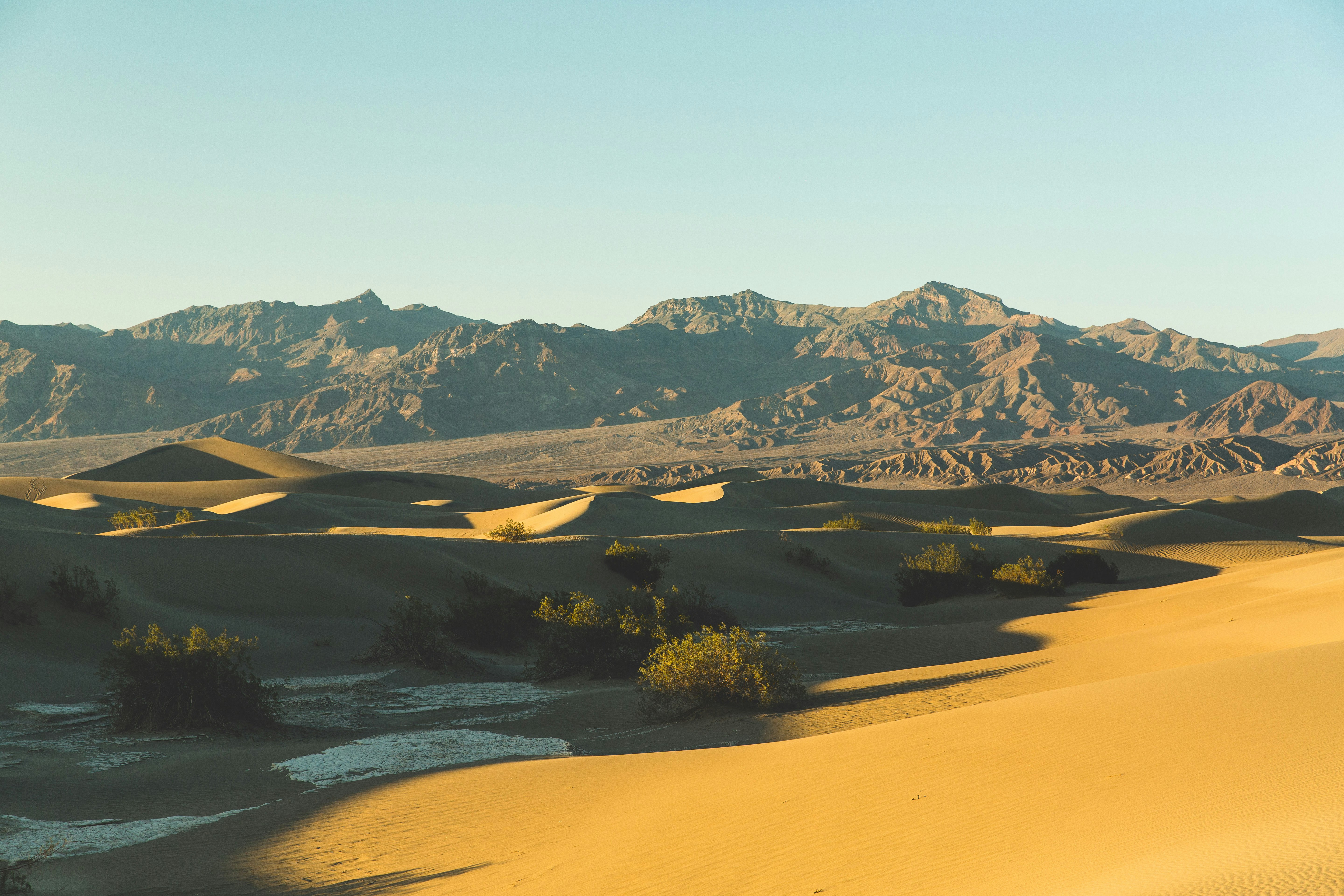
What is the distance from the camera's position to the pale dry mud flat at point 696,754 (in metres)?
5.77

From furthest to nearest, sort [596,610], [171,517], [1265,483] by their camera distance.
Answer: [1265,483] → [171,517] → [596,610]

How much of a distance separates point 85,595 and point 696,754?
12238mm

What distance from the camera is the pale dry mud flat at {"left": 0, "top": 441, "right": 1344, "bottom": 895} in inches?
227

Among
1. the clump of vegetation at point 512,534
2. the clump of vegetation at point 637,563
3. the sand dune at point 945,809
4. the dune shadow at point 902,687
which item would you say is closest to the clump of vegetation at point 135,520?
the clump of vegetation at point 512,534

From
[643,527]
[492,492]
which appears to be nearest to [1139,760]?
[643,527]

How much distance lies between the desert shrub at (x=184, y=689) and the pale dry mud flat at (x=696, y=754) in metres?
0.46

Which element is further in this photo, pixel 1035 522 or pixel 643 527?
pixel 1035 522

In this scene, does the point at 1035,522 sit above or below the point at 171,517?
below

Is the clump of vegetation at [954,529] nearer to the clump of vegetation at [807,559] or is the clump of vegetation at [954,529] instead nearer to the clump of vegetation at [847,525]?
the clump of vegetation at [847,525]

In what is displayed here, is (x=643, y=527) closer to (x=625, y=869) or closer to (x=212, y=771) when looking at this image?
(x=212, y=771)

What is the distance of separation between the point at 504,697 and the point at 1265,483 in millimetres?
110621

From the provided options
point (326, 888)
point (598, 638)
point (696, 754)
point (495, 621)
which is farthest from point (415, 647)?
point (326, 888)

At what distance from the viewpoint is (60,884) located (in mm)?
6809

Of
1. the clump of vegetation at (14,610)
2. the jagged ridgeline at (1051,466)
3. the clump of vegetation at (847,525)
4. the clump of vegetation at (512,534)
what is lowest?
the jagged ridgeline at (1051,466)
